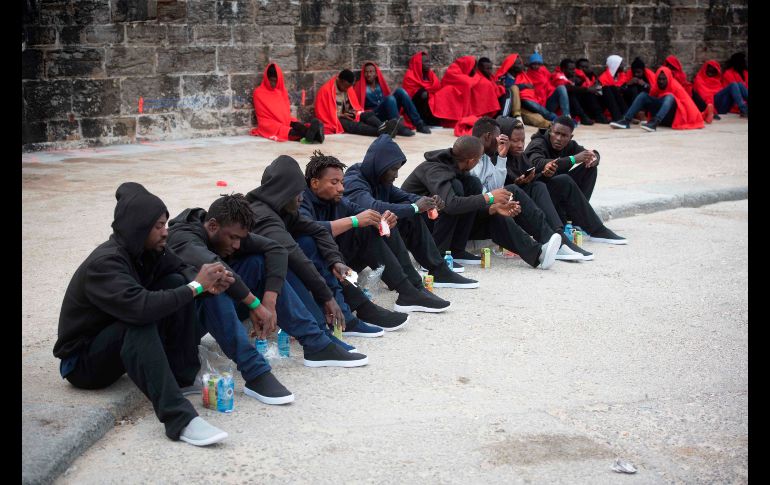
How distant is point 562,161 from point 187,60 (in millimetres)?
6521

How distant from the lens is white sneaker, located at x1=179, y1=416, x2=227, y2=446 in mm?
4152

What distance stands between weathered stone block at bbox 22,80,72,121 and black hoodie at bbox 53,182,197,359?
8.12m

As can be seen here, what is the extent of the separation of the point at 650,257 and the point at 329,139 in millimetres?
6494

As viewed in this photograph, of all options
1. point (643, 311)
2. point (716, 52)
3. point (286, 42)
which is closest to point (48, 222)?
point (643, 311)

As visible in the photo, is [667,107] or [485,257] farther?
[667,107]

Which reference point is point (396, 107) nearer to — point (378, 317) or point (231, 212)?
point (378, 317)

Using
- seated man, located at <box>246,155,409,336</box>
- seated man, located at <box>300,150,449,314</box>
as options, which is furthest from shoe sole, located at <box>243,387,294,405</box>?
seated man, located at <box>300,150,449,314</box>

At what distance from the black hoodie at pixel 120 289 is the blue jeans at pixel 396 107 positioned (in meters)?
10.2

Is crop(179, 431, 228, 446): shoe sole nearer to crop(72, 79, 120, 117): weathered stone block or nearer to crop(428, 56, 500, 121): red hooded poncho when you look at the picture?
crop(72, 79, 120, 117): weathered stone block

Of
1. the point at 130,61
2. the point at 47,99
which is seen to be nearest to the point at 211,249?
the point at 47,99

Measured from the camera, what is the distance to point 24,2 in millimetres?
11492

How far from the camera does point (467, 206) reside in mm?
7191

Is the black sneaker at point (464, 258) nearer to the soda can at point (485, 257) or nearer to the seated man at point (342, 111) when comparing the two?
the soda can at point (485, 257)

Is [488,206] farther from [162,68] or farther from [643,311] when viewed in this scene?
[162,68]
